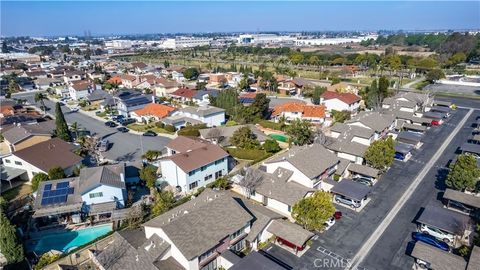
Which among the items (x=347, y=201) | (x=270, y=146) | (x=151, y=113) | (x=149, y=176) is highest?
(x=151, y=113)

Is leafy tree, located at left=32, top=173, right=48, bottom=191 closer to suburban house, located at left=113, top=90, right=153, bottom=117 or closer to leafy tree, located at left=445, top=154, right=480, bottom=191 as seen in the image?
suburban house, located at left=113, top=90, right=153, bottom=117

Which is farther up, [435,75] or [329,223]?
[435,75]

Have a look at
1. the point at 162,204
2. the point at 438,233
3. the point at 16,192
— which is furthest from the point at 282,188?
the point at 16,192

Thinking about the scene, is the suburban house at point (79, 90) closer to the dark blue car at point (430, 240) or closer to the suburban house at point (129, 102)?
the suburban house at point (129, 102)

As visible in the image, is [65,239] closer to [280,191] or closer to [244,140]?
[280,191]

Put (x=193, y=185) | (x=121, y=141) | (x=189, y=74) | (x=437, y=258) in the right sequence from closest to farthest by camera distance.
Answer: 1. (x=437, y=258)
2. (x=193, y=185)
3. (x=121, y=141)
4. (x=189, y=74)

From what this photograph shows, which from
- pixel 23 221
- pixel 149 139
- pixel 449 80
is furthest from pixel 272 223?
pixel 449 80

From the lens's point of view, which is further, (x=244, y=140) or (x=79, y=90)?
(x=79, y=90)
